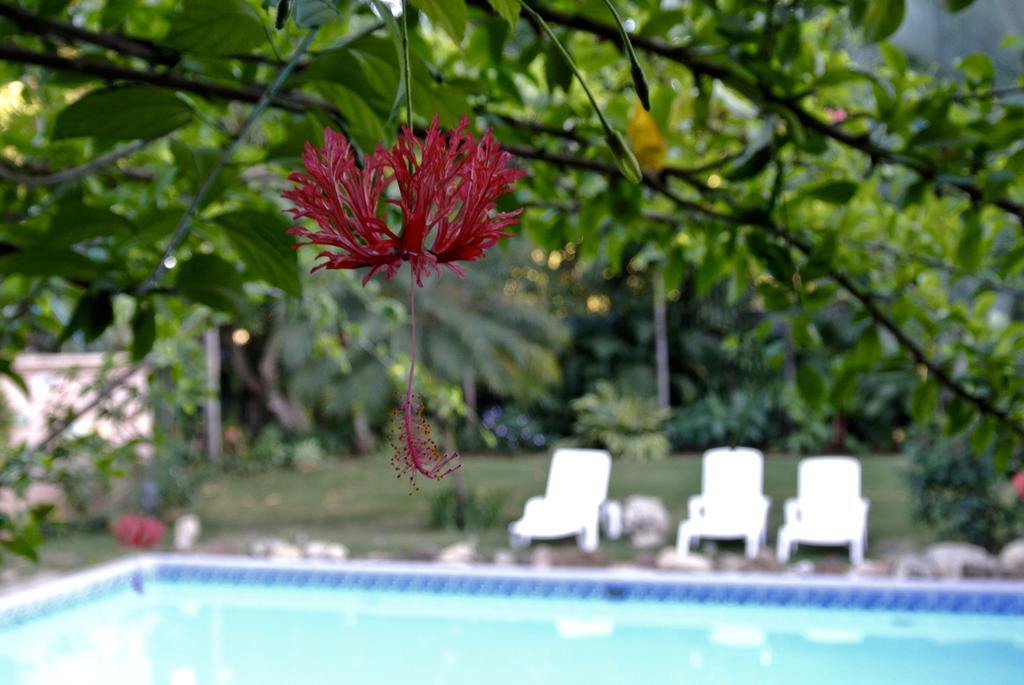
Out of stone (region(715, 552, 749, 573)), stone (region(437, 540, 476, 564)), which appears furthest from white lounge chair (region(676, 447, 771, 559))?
stone (region(437, 540, 476, 564))

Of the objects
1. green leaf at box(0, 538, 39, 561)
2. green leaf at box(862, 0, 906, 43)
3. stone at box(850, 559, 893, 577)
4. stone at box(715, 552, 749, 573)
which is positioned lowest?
stone at box(715, 552, 749, 573)

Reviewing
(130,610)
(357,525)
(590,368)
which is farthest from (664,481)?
(130,610)

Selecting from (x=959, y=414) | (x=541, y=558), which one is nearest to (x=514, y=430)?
(x=541, y=558)

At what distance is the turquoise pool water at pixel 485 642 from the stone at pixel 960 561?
0.84ft

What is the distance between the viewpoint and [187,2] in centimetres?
46

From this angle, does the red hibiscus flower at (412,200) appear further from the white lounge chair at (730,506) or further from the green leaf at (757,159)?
the white lounge chair at (730,506)

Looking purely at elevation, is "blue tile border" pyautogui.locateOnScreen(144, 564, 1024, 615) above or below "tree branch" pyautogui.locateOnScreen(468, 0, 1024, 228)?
below

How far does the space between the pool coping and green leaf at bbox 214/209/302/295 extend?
14.4ft

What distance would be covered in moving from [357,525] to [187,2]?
20.8 ft

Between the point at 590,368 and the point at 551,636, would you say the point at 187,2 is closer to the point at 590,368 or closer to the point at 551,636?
the point at 551,636

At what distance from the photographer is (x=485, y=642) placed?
14.8 feet

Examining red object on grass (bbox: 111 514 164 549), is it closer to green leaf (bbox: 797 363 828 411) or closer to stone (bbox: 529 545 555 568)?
stone (bbox: 529 545 555 568)

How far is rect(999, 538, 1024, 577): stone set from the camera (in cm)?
451

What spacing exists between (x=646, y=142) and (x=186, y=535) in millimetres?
5644
